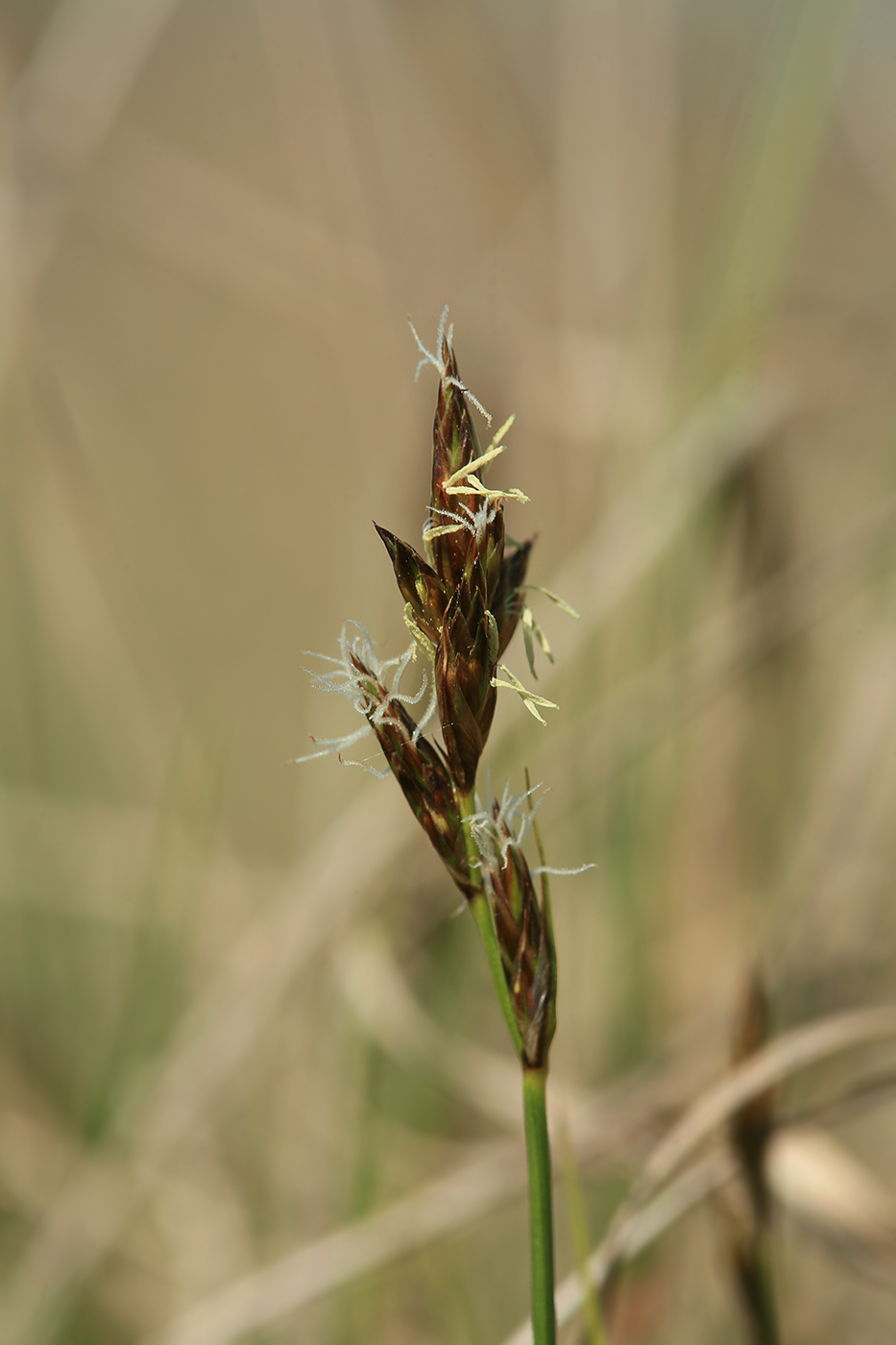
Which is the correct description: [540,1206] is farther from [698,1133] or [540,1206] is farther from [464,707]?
[698,1133]

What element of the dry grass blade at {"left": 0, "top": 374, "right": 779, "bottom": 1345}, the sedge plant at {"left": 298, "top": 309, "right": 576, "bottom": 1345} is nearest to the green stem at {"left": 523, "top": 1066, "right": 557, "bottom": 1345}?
the sedge plant at {"left": 298, "top": 309, "right": 576, "bottom": 1345}

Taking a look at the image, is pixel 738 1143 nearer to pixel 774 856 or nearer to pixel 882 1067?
pixel 882 1067

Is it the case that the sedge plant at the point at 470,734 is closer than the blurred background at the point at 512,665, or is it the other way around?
the sedge plant at the point at 470,734

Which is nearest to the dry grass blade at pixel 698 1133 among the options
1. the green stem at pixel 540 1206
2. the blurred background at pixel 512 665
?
the blurred background at pixel 512 665

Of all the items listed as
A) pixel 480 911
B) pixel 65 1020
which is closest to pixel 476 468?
pixel 480 911

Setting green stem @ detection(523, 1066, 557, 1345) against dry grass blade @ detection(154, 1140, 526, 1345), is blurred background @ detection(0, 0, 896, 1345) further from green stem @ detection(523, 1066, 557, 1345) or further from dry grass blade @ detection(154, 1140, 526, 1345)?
green stem @ detection(523, 1066, 557, 1345)

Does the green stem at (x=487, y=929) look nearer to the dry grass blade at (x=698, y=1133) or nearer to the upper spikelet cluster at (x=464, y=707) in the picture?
the upper spikelet cluster at (x=464, y=707)
